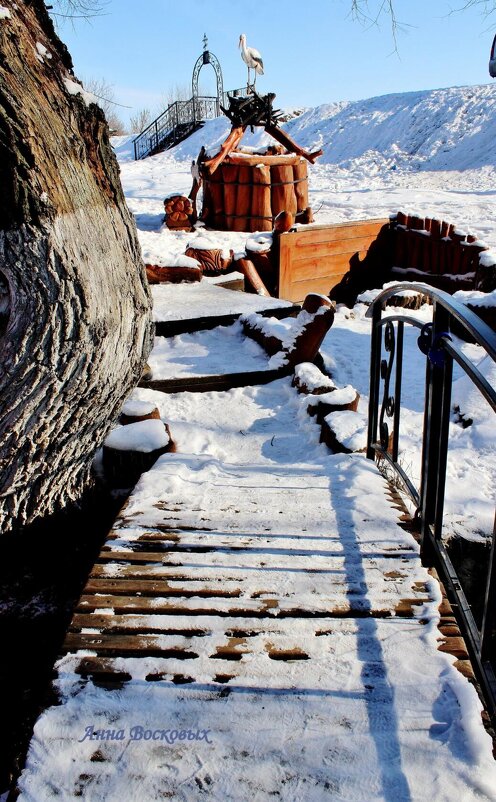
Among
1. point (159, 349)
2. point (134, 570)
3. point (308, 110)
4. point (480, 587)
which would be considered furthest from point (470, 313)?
point (308, 110)

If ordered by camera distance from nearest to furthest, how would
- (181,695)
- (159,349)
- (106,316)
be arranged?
(181,695) < (106,316) < (159,349)

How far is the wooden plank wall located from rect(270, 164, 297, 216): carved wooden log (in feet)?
9.22

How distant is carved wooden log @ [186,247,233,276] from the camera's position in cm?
835

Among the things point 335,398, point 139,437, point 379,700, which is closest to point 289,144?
point 335,398

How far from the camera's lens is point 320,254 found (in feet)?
31.1

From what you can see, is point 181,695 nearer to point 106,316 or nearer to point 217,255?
point 106,316

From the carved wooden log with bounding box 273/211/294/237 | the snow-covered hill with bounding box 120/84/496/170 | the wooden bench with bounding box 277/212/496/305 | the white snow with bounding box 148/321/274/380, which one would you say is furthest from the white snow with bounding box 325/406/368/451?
the snow-covered hill with bounding box 120/84/496/170

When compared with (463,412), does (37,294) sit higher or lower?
higher

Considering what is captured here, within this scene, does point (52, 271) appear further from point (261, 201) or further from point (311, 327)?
point (261, 201)

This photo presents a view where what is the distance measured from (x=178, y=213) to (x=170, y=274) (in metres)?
4.41

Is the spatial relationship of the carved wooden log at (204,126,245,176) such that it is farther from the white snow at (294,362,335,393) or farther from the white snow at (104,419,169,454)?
the white snow at (104,419,169,454)

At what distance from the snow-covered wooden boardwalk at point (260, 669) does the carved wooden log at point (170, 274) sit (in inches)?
217

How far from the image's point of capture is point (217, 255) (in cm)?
841

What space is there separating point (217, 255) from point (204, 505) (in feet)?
20.6
